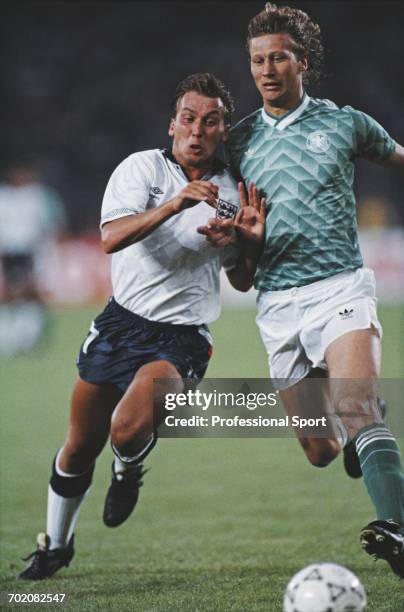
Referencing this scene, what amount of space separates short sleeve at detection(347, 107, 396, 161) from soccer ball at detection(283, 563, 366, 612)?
1648 millimetres

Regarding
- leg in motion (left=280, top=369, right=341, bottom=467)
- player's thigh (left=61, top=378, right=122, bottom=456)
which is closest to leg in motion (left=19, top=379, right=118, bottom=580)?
player's thigh (left=61, top=378, right=122, bottom=456)

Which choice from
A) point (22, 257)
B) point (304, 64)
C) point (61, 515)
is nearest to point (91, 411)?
point (61, 515)

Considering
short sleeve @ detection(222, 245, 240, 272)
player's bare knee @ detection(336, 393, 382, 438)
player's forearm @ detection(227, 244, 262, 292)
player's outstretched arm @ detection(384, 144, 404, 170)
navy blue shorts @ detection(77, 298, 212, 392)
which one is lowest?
player's bare knee @ detection(336, 393, 382, 438)

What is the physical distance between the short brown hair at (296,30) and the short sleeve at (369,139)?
0.90 ft

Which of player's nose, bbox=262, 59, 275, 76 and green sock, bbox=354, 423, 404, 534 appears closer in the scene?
green sock, bbox=354, 423, 404, 534

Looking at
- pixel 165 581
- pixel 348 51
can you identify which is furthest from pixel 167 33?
pixel 165 581

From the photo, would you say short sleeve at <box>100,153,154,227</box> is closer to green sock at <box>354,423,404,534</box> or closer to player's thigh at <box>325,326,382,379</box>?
player's thigh at <box>325,326,382,379</box>

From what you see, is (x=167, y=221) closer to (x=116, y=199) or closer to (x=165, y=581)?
(x=116, y=199)

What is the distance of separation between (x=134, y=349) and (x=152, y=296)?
22 centimetres

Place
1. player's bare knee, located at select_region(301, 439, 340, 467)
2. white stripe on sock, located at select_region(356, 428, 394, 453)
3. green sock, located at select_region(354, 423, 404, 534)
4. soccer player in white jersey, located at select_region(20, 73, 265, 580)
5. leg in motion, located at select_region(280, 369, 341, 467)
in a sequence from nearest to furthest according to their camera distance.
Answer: green sock, located at select_region(354, 423, 404, 534) → white stripe on sock, located at select_region(356, 428, 394, 453) → soccer player in white jersey, located at select_region(20, 73, 265, 580) → leg in motion, located at select_region(280, 369, 341, 467) → player's bare knee, located at select_region(301, 439, 340, 467)

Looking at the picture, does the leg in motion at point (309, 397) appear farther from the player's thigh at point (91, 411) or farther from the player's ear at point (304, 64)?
the player's ear at point (304, 64)

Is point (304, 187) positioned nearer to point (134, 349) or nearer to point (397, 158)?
point (397, 158)

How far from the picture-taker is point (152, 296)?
369 centimetres

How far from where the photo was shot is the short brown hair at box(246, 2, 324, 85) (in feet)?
11.9
